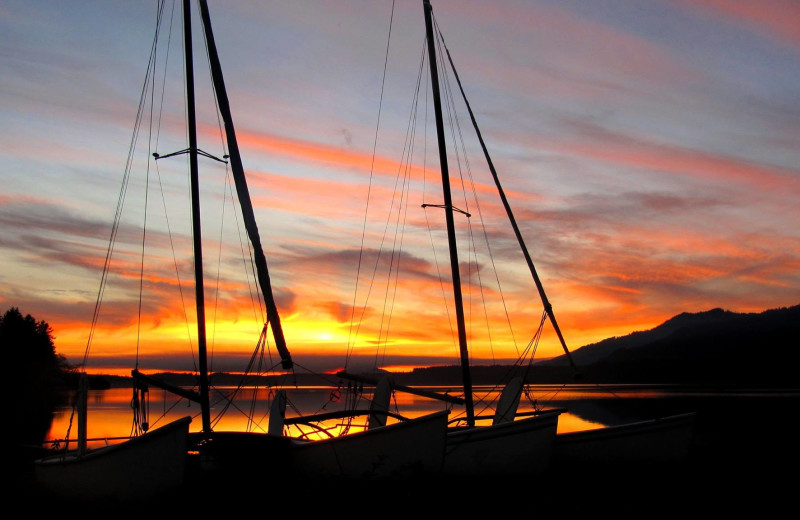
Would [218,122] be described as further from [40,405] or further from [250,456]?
[40,405]

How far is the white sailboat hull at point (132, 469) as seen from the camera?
63.0 feet

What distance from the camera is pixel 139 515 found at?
63.5 feet

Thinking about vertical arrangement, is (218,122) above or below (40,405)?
above

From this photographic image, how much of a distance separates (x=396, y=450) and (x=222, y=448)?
5551mm

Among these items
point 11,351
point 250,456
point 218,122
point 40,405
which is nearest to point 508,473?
Answer: point 250,456

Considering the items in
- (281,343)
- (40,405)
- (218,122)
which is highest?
(218,122)

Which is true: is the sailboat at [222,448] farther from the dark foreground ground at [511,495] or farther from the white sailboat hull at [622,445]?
the white sailboat hull at [622,445]

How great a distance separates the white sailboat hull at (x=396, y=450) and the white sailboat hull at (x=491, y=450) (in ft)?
5.95

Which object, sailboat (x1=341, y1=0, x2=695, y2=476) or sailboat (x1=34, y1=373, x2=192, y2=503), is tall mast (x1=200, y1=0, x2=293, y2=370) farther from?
sailboat (x1=341, y1=0, x2=695, y2=476)

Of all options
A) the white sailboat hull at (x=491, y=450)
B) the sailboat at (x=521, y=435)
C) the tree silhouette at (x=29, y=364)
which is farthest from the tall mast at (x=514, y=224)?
the tree silhouette at (x=29, y=364)

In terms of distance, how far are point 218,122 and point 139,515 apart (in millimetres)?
13133

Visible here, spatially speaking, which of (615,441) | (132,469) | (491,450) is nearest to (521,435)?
(491,450)

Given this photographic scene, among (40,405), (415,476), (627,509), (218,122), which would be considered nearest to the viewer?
(627,509)

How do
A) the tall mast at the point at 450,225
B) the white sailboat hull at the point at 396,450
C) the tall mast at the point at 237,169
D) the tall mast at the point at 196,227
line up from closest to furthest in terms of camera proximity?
the white sailboat hull at the point at 396,450
the tall mast at the point at 196,227
the tall mast at the point at 237,169
the tall mast at the point at 450,225
